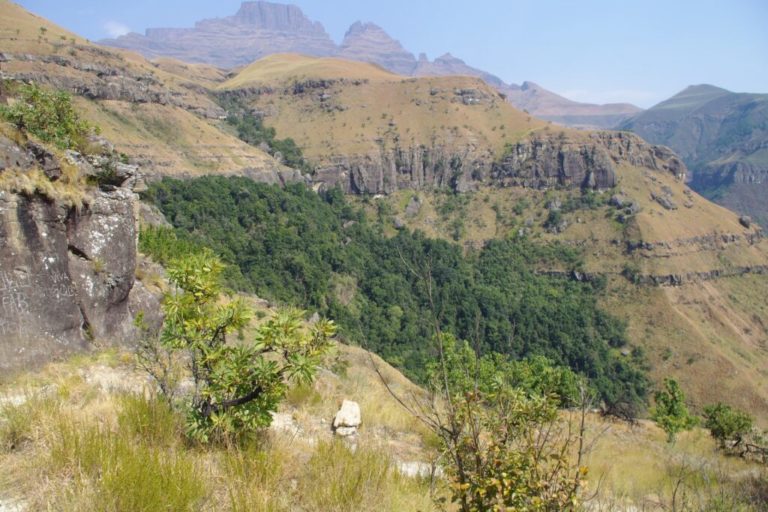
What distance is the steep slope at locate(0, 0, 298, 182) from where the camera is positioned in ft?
220

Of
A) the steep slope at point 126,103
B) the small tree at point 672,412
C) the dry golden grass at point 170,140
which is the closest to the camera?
the small tree at point 672,412

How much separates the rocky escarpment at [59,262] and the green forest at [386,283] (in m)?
36.2

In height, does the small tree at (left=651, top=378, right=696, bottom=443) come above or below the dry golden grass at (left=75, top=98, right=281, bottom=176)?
below

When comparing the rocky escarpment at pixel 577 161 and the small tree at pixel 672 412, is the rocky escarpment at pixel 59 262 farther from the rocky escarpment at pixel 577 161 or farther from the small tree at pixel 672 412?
the rocky escarpment at pixel 577 161

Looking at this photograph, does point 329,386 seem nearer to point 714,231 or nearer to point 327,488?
point 327,488

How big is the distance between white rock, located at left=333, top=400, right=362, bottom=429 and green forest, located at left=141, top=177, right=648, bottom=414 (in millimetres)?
41426

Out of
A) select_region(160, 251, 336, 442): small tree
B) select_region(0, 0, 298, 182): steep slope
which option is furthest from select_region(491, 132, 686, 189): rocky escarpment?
select_region(160, 251, 336, 442): small tree

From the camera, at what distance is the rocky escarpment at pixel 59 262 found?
805cm

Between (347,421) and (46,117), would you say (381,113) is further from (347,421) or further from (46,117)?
(347,421)

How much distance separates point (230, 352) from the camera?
164 inches

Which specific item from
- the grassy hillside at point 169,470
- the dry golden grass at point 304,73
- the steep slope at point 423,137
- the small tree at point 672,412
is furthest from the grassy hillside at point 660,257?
the grassy hillside at point 169,470

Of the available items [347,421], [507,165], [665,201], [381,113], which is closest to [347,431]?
[347,421]

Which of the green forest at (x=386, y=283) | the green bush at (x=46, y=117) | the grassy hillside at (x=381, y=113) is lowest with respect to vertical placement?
the green forest at (x=386, y=283)

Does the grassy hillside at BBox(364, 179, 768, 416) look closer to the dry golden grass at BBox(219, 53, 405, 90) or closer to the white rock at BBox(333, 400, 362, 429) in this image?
the dry golden grass at BBox(219, 53, 405, 90)
